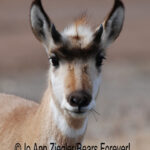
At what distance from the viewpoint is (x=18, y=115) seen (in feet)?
27.3

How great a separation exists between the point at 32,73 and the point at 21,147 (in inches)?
747

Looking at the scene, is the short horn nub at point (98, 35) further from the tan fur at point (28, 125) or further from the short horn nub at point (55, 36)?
the tan fur at point (28, 125)

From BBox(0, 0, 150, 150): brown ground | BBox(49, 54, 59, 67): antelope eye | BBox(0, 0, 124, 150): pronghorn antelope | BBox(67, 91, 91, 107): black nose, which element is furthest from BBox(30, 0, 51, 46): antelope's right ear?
BBox(0, 0, 150, 150): brown ground

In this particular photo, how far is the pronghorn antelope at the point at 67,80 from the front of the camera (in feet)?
23.5

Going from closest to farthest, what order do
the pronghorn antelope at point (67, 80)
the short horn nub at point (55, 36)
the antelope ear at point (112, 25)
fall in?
the pronghorn antelope at point (67, 80)
the short horn nub at point (55, 36)
the antelope ear at point (112, 25)

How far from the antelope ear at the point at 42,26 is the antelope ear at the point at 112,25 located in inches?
23.1

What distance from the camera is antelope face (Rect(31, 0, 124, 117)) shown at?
7090mm

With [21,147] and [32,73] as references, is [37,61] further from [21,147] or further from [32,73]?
[21,147]

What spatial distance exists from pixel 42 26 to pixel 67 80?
864mm

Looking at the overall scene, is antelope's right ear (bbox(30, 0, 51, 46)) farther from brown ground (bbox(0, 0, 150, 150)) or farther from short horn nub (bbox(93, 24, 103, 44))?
brown ground (bbox(0, 0, 150, 150))

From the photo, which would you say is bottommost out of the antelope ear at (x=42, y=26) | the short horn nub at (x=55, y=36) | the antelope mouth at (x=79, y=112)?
the antelope mouth at (x=79, y=112)

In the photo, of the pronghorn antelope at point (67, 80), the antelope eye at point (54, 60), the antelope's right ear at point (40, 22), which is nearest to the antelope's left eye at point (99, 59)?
the pronghorn antelope at point (67, 80)

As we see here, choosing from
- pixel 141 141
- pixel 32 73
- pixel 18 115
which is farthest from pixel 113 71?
pixel 18 115

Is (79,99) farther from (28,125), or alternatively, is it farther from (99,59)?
(28,125)
